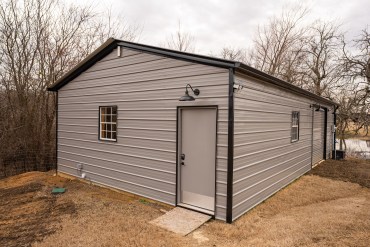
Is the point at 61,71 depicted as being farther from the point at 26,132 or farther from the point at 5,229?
the point at 5,229

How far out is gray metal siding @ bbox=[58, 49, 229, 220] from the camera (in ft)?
15.9

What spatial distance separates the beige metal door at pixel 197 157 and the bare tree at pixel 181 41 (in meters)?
16.5

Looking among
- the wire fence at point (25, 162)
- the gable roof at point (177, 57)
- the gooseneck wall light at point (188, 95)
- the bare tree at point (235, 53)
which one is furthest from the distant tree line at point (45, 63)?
the gooseneck wall light at point (188, 95)

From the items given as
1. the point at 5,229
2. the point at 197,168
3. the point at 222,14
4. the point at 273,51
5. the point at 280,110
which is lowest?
the point at 5,229

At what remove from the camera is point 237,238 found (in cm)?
407

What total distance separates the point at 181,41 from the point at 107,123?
15292 mm

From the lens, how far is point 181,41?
2072 cm

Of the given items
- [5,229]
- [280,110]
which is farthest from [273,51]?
[5,229]

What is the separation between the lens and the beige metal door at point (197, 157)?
493 cm

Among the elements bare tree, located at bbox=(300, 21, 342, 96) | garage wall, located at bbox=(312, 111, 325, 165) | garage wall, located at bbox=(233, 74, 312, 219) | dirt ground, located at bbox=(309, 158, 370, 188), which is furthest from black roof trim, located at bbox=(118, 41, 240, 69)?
bare tree, located at bbox=(300, 21, 342, 96)

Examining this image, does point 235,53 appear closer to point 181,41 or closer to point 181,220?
point 181,41

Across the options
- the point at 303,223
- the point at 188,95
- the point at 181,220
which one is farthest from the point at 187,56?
the point at 303,223

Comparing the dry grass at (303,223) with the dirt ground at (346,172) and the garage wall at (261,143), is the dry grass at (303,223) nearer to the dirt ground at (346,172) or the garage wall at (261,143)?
the garage wall at (261,143)

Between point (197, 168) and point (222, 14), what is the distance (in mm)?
14485
